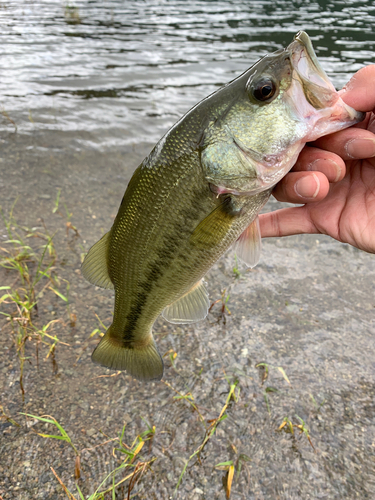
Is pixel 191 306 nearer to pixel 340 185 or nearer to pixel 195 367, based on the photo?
pixel 195 367

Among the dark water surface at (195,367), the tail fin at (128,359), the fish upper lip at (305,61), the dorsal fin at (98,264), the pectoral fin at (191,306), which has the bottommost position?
the dark water surface at (195,367)

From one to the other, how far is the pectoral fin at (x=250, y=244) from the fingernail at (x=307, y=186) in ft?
0.92

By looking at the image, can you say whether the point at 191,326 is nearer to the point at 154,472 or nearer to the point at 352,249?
the point at 154,472

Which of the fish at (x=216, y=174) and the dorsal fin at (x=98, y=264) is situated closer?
the fish at (x=216, y=174)

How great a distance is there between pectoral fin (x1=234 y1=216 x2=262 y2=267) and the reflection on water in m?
5.79

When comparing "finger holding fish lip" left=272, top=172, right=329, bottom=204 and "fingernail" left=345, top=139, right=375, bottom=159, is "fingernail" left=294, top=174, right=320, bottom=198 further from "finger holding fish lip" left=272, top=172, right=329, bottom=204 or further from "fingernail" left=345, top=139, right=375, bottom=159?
"fingernail" left=345, top=139, right=375, bottom=159

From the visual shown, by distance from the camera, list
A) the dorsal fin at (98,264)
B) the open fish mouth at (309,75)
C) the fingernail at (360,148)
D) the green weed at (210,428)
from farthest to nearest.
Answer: the green weed at (210,428), the dorsal fin at (98,264), the fingernail at (360,148), the open fish mouth at (309,75)

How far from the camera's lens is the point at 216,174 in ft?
6.40

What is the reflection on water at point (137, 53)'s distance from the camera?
8.60 m

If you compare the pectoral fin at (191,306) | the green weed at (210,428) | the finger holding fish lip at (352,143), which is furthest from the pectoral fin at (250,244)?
the green weed at (210,428)

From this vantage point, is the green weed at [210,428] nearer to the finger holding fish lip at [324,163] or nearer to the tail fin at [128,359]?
the tail fin at [128,359]

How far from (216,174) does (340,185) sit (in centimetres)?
109

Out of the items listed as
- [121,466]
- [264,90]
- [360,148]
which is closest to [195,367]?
[121,466]

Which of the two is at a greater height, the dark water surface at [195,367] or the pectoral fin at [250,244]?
the pectoral fin at [250,244]
